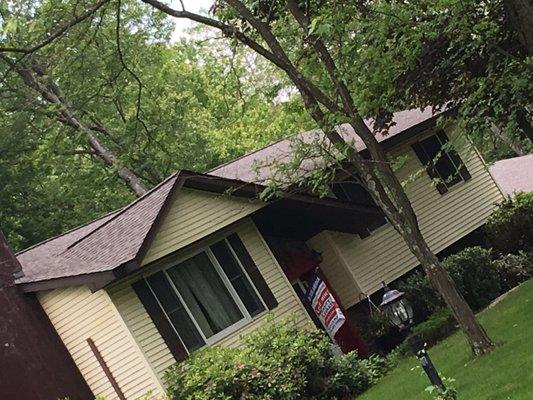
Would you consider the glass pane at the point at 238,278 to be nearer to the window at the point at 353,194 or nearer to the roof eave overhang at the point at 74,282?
the roof eave overhang at the point at 74,282

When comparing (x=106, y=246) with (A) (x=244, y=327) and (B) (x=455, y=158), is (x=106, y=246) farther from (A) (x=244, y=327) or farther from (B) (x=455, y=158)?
(B) (x=455, y=158)

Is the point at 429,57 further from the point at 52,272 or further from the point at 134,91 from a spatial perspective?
the point at 134,91

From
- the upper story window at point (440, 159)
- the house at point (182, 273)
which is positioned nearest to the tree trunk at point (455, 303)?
the house at point (182, 273)

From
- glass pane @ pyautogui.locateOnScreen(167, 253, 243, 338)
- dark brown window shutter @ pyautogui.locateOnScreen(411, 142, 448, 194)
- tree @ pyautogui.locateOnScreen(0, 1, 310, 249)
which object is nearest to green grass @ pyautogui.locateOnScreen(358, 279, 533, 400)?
glass pane @ pyautogui.locateOnScreen(167, 253, 243, 338)

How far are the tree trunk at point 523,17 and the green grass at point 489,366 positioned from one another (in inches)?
172

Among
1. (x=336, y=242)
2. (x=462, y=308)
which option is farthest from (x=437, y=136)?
(x=462, y=308)

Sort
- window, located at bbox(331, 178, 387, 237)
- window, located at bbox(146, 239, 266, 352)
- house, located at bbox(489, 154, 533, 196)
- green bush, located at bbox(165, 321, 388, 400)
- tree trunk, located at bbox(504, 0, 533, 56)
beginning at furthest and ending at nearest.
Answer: house, located at bbox(489, 154, 533, 196) < window, located at bbox(331, 178, 387, 237) < window, located at bbox(146, 239, 266, 352) < green bush, located at bbox(165, 321, 388, 400) < tree trunk, located at bbox(504, 0, 533, 56)

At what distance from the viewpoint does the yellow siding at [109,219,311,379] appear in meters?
15.1

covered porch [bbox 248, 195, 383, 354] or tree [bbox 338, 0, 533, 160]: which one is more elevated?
tree [bbox 338, 0, 533, 160]

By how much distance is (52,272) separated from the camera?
15.7 meters

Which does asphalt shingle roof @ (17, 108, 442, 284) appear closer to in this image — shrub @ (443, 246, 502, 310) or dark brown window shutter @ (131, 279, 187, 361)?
dark brown window shutter @ (131, 279, 187, 361)

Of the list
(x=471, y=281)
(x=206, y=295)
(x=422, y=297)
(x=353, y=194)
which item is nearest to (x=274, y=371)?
(x=206, y=295)

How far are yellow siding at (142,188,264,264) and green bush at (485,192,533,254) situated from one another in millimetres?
7823

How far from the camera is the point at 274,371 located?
13336 mm
